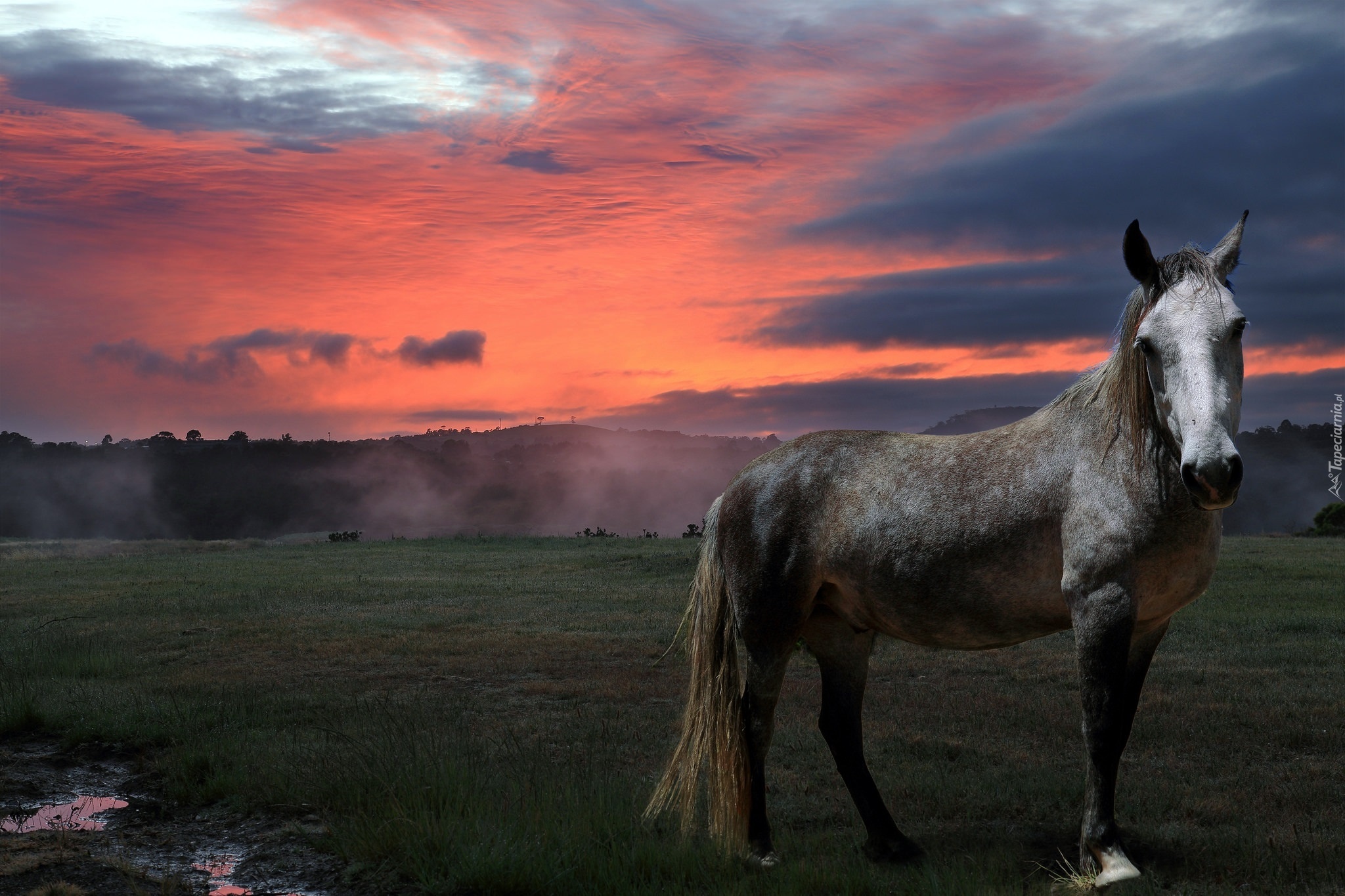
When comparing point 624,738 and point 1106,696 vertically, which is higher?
point 1106,696

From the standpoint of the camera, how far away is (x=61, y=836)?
5.36m

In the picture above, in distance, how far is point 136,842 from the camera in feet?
18.5

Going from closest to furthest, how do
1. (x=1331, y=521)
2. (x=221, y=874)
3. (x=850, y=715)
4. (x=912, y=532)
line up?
(x=912, y=532) → (x=221, y=874) → (x=850, y=715) → (x=1331, y=521)

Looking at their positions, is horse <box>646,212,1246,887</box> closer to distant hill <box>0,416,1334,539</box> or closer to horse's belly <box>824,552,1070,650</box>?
horse's belly <box>824,552,1070,650</box>

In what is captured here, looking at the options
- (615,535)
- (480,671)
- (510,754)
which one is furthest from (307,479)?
(510,754)

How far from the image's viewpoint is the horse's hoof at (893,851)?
4949 mm

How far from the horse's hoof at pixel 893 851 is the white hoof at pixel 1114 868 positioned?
881mm

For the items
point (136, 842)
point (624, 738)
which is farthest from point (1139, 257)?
point (136, 842)

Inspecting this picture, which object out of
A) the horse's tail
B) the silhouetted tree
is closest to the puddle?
the horse's tail

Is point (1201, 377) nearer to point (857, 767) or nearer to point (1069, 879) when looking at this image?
point (1069, 879)

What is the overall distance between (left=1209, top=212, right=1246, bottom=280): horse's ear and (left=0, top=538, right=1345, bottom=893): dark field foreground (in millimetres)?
2674

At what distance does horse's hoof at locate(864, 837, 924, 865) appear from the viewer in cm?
495

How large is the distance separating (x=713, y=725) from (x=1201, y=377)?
9.65ft

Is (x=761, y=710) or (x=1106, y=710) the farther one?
(x=761, y=710)
